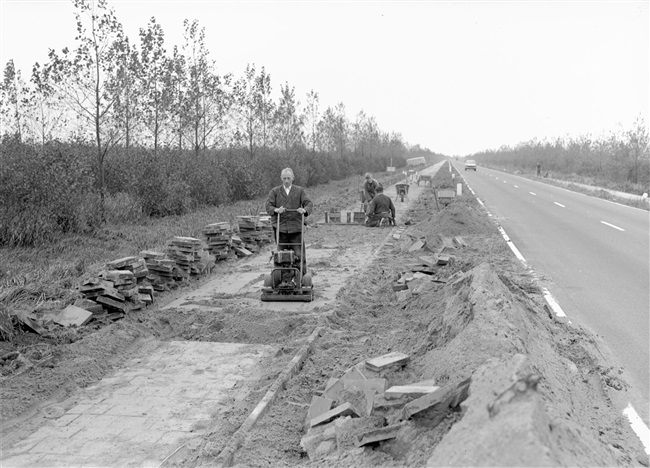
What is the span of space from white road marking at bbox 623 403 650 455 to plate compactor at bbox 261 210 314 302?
16.7ft

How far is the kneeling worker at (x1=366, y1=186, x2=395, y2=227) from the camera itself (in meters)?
19.3

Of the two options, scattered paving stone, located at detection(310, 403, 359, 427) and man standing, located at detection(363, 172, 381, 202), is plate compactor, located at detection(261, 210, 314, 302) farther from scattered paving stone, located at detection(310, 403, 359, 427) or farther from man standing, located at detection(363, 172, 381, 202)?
man standing, located at detection(363, 172, 381, 202)

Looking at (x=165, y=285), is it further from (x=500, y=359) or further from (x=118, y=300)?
(x=500, y=359)

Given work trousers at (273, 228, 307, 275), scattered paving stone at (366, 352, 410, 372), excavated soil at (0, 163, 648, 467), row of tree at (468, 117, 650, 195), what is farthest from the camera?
row of tree at (468, 117, 650, 195)

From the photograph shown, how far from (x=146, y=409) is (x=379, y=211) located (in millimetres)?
14645

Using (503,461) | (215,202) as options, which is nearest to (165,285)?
(503,461)

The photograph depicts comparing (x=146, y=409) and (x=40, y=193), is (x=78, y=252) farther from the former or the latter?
(x=146, y=409)

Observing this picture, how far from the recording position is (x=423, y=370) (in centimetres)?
530

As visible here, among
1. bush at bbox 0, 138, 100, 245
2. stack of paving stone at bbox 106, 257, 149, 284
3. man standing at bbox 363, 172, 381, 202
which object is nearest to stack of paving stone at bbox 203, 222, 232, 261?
stack of paving stone at bbox 106, 257, 149, 284

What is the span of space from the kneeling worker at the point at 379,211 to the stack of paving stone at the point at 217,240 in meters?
7.22

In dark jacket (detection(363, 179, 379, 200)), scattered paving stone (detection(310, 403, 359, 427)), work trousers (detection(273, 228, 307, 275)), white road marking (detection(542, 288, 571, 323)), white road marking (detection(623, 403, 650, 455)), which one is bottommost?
white road marking (detection(623, 403, 650, 455))

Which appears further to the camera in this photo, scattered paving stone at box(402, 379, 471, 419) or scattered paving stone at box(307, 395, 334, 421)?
scattered paving stone at box(307, 395, 334, 421)

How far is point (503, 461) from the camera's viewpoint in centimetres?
281

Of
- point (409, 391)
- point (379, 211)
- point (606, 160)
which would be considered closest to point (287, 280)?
point (409, 391)
